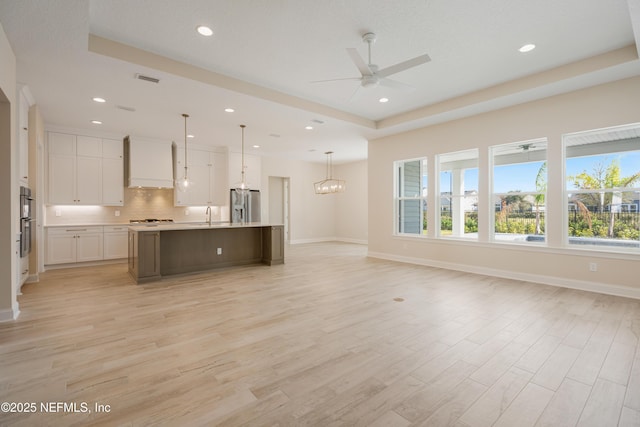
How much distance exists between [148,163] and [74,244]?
2261mm

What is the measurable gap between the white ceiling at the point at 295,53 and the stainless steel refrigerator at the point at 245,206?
2903mm

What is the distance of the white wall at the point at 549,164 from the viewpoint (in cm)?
410

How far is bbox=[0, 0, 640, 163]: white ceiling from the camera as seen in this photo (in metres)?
2.89

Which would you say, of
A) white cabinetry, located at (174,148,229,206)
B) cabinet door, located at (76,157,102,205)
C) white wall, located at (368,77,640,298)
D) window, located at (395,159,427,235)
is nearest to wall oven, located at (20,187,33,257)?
cabinet door, located at (76,157,102,205)

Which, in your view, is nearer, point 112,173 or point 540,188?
point 540,188

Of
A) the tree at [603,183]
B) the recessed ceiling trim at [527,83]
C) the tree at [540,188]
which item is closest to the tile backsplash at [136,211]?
the recessed ceiling trim at [527,83]

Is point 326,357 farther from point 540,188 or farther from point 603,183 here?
point 603,183

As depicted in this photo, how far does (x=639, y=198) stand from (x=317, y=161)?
8.00 metres

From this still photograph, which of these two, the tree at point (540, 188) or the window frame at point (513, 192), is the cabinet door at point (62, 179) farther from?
the tree at point (540, 188)

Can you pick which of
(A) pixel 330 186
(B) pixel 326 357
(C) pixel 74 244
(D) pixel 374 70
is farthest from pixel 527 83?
(C) pixel 74 244

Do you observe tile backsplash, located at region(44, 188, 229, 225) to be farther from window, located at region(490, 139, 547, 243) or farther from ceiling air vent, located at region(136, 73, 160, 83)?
window, located at region(490, 139, 547, 243)

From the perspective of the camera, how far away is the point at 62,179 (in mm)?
6160

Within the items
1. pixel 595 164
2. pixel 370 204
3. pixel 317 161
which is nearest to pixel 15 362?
pixel 370 204

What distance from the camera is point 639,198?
4090mm
